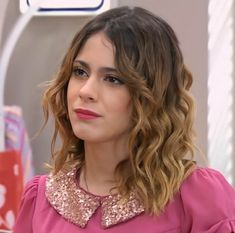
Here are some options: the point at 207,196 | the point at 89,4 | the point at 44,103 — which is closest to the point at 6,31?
the point at 89,4

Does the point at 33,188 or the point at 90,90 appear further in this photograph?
the point at 33,188

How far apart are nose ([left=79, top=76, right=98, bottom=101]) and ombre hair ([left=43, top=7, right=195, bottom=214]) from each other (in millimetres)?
56

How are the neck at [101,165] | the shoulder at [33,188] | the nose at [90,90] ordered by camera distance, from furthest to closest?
the shoulder at [33,188], the neck at [101,165], the nose at [90,90]

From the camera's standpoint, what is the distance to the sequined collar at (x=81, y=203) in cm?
114

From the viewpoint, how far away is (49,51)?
2.04 metres

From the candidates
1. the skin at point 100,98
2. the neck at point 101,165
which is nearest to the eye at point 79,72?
the skin at point 100,98

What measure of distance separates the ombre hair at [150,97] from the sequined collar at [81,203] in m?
0.03

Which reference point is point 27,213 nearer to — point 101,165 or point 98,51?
point 101,165

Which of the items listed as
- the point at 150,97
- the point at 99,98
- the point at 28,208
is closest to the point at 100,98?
the point at 99,98

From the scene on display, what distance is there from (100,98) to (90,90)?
0.08 ft

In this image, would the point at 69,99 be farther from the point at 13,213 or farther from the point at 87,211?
the point at 13,213

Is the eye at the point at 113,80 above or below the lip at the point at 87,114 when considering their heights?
above

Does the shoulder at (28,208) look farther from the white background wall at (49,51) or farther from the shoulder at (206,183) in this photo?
the white background wall at (49,51)

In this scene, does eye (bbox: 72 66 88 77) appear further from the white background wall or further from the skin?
the white background wall
